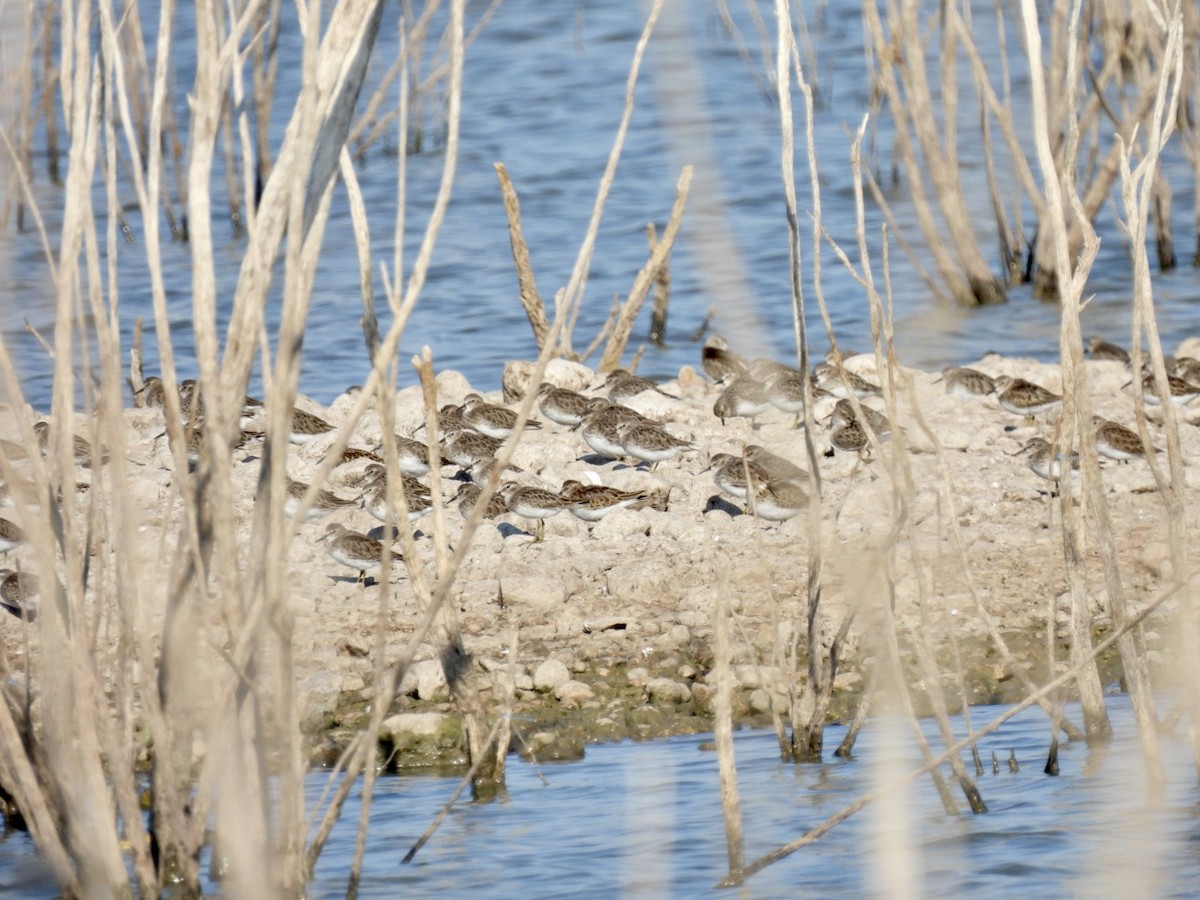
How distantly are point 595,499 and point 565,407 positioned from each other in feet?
6.73

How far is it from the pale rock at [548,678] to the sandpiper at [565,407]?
12.7 ft

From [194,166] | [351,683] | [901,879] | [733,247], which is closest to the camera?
[733,247]

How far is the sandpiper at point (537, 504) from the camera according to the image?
7746mm

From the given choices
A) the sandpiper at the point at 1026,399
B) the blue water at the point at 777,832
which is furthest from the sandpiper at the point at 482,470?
the blue water at the point at 777,832

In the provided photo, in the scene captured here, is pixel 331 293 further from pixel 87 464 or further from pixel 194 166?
pixel 194 166

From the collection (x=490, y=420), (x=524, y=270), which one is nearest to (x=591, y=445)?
(x=490, y=420)

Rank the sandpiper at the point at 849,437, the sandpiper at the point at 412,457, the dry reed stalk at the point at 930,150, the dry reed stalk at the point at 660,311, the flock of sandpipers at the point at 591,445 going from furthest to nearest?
the dry reed stalk at the point at 660,311 < the dry reed stalk at the point at 930,150 < the sandpiper at the point at 412,457 < the sandpiper at the point at 849,437 < the flock of sandpipers at the point at 591,445

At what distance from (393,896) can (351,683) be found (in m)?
1.70

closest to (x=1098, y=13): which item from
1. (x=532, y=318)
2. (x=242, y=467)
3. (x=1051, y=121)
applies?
(x=1051, y=121)

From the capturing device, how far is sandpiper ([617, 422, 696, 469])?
8.70 m

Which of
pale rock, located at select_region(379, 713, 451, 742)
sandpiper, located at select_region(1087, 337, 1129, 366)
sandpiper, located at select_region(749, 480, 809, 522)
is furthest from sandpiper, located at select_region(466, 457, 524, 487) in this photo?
sandpiper, located at select_region(1087, 337, 1129, 366)

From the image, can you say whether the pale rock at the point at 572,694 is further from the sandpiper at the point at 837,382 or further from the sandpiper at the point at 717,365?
the sandpiper at the point at 717,365

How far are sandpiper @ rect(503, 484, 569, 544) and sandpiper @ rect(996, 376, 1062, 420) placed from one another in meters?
3.23

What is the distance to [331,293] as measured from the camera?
1597 centimetres
